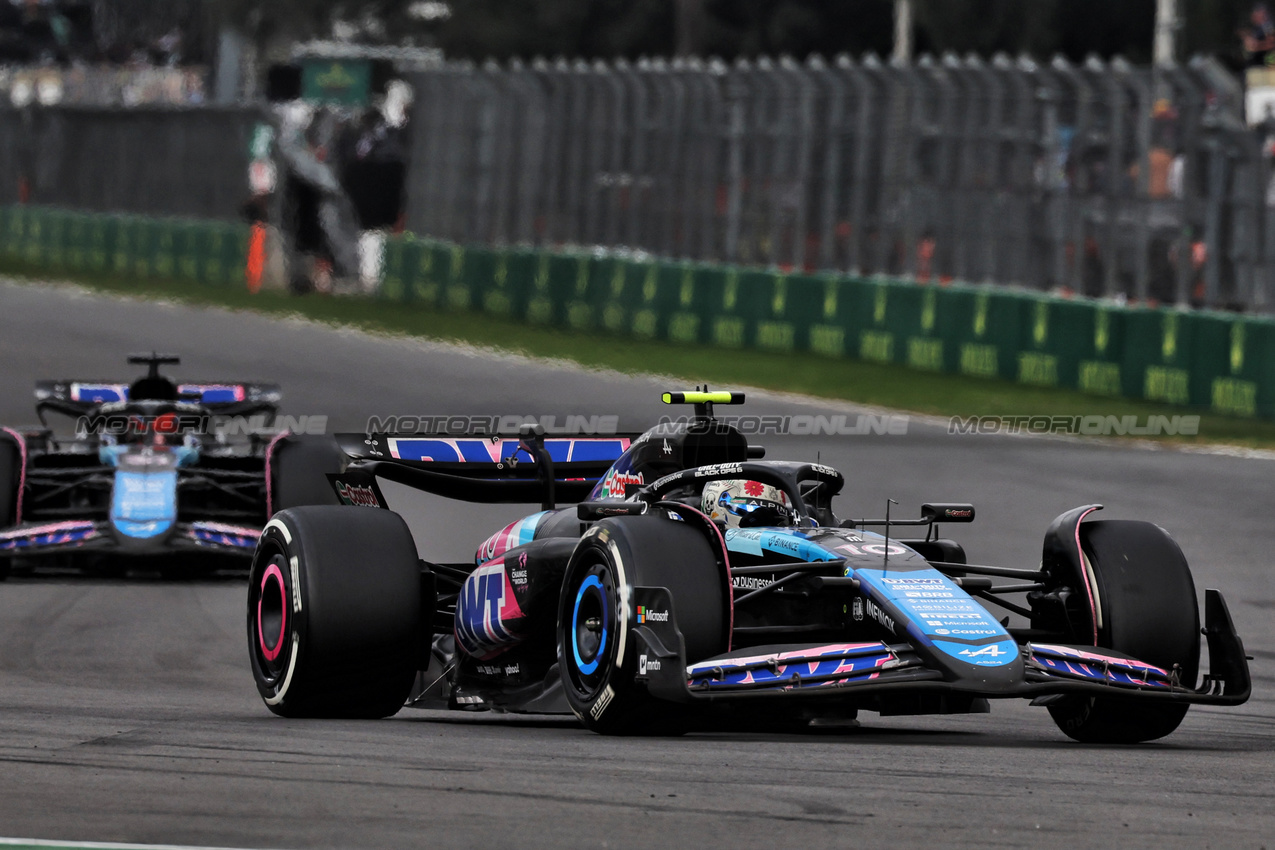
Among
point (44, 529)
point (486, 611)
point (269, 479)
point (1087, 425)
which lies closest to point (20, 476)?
point (44, 529)

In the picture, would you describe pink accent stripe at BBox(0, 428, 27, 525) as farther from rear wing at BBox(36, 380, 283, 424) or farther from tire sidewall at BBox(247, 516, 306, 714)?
tire sidewall at BBox(247, 516, 306, 714)

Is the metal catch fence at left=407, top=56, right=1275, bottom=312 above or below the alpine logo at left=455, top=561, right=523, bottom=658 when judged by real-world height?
above

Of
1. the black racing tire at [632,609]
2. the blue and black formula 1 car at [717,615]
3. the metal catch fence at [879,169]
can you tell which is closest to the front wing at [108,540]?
the blue and black formula 1 car at [717,615]

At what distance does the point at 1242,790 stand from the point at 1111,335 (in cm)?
1597

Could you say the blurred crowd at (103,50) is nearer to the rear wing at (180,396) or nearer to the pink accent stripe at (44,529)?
the rear wing at (180,396)

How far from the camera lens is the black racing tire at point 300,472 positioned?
13180 mm

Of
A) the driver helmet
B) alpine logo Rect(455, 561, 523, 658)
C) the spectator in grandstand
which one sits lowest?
alpine logo Rect(455, 561, 523, 658)

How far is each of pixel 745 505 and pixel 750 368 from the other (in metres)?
16.9

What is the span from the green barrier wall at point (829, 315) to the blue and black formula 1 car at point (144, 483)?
10.1 meters

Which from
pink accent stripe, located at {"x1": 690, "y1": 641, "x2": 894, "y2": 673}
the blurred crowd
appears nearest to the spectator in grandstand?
pink accent stripe, located at {"x1": 690, "y1": 641, "x2": 894, "y2": 673}

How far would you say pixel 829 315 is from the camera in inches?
1021

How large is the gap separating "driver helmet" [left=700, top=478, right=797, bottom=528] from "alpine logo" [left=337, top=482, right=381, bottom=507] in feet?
5.93

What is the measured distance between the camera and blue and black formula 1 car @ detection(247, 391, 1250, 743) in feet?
23.6

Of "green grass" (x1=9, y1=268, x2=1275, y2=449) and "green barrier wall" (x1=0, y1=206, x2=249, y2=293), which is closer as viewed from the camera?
"green grass" (x1=9, y1=268, x2=1275, y2=449)
